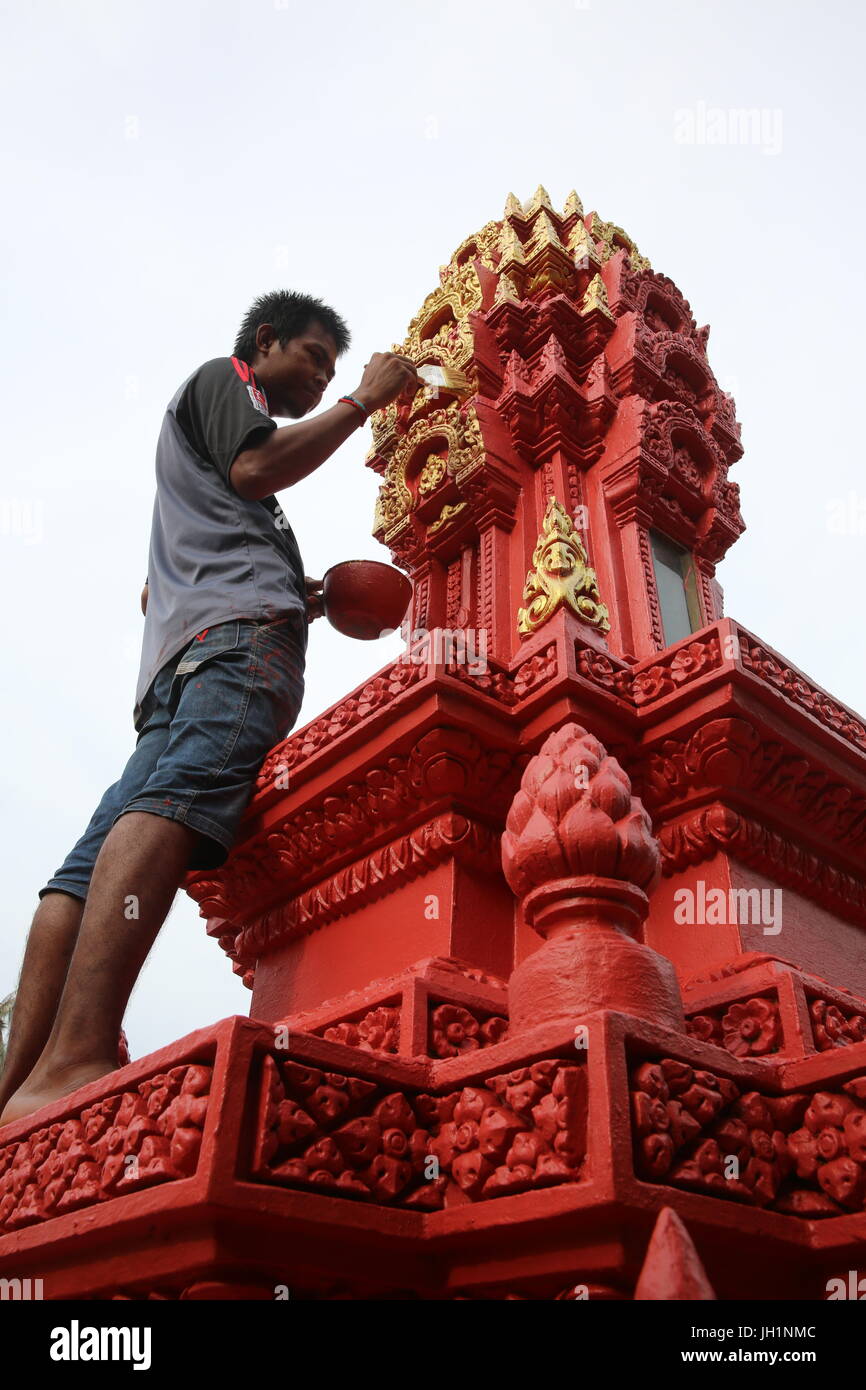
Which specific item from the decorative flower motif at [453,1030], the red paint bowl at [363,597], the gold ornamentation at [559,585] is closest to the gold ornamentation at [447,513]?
the red paint bowl at [363,597]

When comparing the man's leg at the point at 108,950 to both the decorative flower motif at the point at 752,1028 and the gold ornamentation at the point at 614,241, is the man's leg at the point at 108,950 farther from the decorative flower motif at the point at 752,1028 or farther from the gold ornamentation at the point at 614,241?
the gold ornamentation at the point at 614,241

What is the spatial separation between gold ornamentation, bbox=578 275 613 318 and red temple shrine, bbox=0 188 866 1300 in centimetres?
2

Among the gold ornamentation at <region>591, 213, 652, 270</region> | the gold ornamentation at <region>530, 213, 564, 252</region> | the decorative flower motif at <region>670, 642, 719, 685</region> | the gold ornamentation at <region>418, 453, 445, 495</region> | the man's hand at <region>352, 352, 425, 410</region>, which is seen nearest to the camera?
the decorative flower motif at <region>670, 642, 719, 685</region>

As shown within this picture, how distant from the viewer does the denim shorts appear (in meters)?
3.05

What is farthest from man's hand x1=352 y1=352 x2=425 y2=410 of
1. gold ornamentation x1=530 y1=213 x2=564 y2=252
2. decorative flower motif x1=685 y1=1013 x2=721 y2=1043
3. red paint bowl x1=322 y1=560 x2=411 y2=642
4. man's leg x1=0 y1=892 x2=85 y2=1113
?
gold ornamentation x1=530 y1=213 x2=564 y2=252

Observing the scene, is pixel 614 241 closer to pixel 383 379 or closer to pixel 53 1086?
pixel 383 379

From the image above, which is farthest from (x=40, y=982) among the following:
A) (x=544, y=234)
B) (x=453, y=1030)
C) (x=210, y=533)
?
(x=544, y=234)

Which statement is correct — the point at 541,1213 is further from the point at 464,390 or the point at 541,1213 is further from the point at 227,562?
the point at 464,390

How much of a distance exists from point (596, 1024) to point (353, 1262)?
2.06 feet

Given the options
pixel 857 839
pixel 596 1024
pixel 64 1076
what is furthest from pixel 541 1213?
pixel 857 839

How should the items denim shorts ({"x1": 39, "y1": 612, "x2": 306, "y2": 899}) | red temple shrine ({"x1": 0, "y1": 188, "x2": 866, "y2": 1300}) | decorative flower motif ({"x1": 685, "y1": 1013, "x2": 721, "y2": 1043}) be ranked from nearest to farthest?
1. red temple shrine ({"x1": 0, "y1": 188, "x2": 866, "y2": 1300})
2. decorative flower motif ({"x1": 685, "y1": 1013, "x2": 721, "y2": 1043})
3. denim shorts ({"x1": 39, "y1": 612, "x2": 306, "y2": 899})

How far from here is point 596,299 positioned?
5691 millimetres

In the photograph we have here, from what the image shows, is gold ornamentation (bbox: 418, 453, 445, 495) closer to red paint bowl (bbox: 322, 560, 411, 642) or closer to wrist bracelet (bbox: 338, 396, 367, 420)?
red paint bowl (bbox: 322, 560, 411, 642)

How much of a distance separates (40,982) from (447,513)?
3241mm
